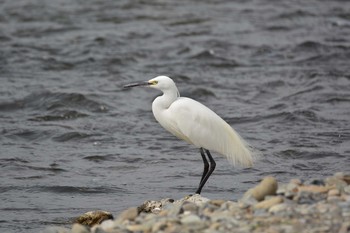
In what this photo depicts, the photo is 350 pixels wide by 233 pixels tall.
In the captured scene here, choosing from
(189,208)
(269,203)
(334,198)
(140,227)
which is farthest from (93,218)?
(334,198)

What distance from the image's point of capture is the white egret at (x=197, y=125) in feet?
26.5

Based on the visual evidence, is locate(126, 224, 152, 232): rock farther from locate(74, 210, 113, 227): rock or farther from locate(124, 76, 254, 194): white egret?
locate(124, 76, 254, 194): white egret

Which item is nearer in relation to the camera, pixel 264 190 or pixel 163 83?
pixel 264 190

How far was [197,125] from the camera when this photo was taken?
812 cm

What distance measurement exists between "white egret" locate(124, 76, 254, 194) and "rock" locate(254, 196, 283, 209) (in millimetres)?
2444

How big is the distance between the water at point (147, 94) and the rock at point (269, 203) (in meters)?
2.74

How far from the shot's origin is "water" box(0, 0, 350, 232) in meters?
9.27

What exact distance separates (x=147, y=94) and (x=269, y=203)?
27.3 ft

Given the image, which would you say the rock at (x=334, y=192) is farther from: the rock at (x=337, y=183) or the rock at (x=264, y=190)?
the rock at (x=264, y=190)

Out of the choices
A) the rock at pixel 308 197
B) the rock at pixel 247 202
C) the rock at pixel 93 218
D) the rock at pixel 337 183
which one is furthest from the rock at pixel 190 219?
the rock at pixel 93 218

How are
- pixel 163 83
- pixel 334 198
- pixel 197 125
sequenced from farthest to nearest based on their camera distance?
pixel 197 125 → pixel 163 83 → pixel 334 198

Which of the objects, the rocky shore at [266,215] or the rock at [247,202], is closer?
the rocky shore at [266,215]

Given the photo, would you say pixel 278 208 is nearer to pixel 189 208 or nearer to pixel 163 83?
pixel 189 208

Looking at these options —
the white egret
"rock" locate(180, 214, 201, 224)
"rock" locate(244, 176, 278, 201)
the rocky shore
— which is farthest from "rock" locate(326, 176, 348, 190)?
the white egret
